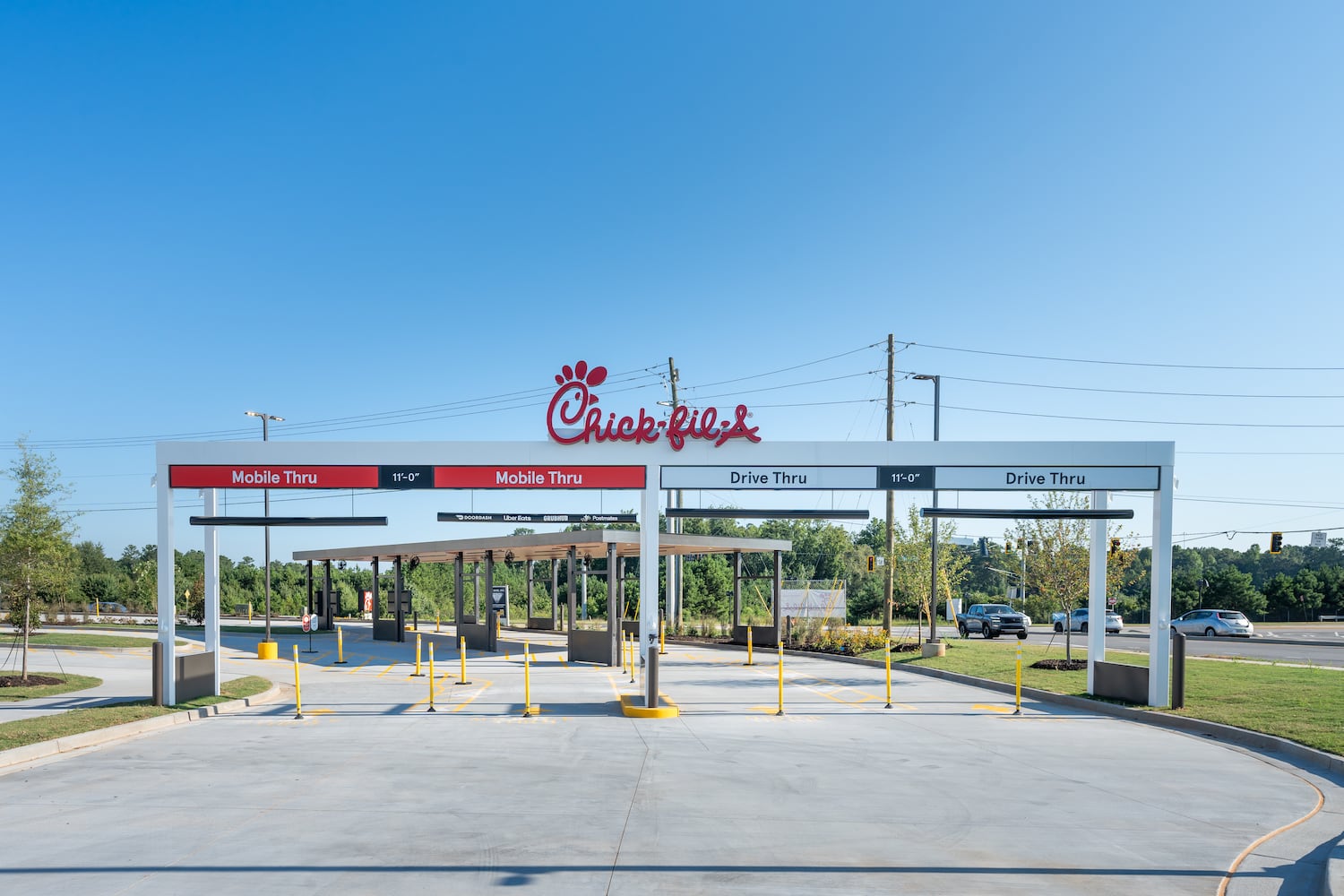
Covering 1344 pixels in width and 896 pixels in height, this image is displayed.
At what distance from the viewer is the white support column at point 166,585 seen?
56.1ft

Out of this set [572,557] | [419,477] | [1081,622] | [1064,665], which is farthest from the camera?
[1081,622]

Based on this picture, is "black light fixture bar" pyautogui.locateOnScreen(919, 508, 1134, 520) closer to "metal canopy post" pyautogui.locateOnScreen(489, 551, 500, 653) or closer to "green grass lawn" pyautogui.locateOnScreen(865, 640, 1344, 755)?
"green grass lawn" pyautogui.locateOnScreen(865, 640, 1344, 755)

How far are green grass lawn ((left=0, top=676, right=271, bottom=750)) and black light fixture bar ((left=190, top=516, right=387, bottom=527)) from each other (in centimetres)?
330

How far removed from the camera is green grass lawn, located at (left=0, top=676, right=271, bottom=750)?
1323cm

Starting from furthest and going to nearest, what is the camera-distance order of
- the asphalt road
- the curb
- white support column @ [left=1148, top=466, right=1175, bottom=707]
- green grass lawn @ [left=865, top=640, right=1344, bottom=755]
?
the asphalt road → white support column @ [left=1148, top=466, right=1175, bottom=707] → green grass lawn @ [left=865, top=640, right=1344, bottom=755] → the curb

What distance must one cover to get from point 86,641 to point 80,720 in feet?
79.4

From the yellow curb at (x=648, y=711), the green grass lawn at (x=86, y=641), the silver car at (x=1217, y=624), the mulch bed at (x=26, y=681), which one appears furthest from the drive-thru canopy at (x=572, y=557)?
the silver car at (x=1217, y=624)

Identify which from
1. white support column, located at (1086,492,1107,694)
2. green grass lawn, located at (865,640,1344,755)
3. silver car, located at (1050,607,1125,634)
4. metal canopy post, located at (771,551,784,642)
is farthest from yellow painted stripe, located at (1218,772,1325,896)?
silver car, located at (1050,607,1125,634)

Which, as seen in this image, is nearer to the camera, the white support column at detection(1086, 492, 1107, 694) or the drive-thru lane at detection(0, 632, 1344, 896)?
the drive-thru lane at detection(0, 632, 1344, 896)

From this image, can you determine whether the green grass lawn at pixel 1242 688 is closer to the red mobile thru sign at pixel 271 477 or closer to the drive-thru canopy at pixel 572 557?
the drive-thru canopy at pixel 572 557

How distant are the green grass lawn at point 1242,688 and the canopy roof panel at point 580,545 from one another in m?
6.28

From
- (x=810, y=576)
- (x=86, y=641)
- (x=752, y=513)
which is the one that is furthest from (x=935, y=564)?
(x=810, y=576)

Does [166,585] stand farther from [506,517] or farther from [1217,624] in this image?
[1217,624]

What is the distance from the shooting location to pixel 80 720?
14953 mm
